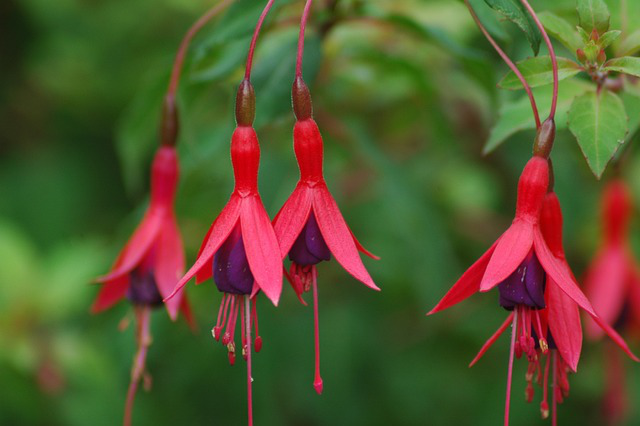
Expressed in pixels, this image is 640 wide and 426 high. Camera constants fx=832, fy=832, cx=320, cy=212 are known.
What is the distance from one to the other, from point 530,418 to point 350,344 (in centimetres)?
44

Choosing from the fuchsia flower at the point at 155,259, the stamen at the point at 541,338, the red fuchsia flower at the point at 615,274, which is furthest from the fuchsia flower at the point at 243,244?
the red fuchsia flower at the point at 615,274

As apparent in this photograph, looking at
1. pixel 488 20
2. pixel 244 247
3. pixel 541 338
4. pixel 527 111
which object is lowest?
pixel 541 338

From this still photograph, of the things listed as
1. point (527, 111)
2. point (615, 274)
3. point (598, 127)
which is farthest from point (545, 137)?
point (615, 274)

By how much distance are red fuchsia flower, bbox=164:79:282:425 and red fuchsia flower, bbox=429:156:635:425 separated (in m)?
0.19

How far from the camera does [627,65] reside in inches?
36.0

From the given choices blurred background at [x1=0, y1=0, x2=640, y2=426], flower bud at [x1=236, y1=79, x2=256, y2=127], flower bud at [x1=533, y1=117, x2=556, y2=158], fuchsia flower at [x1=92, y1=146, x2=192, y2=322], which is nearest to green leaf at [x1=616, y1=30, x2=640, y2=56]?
flower bud at [x1=533, y1=117, x2=556, y2=158]

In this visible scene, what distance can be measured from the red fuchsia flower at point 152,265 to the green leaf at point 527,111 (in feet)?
1.47

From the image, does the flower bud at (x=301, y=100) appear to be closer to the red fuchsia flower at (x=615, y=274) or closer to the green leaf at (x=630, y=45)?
the green leaf at (x=630, y=45)

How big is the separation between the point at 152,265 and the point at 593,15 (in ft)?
2.12

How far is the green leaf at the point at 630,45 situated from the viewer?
1.02 metres

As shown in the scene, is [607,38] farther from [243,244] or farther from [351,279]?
[351,279]

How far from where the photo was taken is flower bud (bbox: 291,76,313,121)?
95 cm

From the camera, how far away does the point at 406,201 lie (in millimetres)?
1595

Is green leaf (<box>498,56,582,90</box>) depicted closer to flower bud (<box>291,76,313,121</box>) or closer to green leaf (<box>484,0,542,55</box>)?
green leaf (<box>484,0,542,55</box>)
